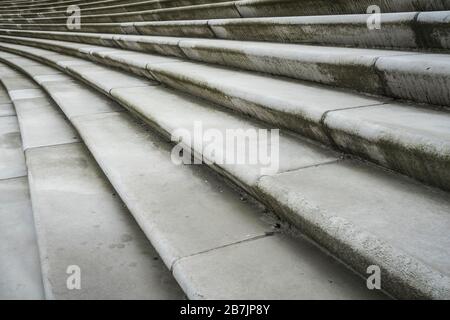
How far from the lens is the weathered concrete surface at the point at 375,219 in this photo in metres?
0.96

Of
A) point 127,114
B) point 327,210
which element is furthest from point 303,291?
point 127,114

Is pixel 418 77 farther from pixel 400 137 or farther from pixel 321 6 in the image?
pixel 321 6

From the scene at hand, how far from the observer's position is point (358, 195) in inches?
51.8

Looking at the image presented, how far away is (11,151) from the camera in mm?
2928

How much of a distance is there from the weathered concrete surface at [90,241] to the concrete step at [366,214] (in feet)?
1.62

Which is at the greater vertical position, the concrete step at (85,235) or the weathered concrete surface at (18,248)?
the concrete step at (85,235)

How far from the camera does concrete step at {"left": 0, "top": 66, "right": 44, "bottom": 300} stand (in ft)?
4.91

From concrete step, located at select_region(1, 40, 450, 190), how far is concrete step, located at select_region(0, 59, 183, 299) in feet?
2.84

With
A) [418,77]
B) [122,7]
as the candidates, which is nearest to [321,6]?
[418,77]

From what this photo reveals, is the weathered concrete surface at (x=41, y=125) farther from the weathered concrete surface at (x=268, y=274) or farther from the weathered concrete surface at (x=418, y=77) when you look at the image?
the weathered concrete surface at (x=418, y=77)
